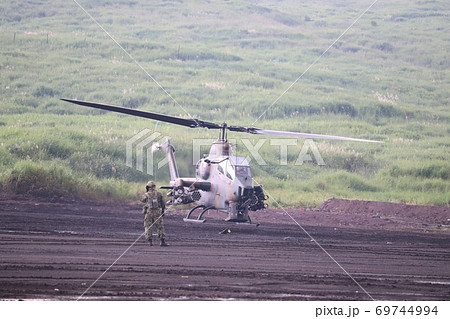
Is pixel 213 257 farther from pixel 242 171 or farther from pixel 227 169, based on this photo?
pixel 227 169

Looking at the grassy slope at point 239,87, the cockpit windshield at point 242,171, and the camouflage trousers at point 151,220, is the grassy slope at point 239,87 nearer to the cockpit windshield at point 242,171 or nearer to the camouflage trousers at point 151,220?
the cockpit windshield at point 242,171

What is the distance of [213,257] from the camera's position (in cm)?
1722

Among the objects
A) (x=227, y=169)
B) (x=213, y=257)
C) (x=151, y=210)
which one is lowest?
(x=213, y=257)

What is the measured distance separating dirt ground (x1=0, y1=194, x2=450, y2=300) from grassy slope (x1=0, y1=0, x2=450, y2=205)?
5882 millimetres

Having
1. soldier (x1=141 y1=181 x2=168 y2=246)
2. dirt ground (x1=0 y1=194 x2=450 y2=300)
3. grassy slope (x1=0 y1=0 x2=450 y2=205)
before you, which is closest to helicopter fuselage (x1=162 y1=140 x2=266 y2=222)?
dirt ground (x1=0 y1=194 x2=450 y2=300)

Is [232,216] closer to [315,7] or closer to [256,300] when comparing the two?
[256,300]

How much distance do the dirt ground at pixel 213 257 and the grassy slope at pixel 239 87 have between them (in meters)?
5.88

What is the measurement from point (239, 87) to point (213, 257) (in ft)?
136

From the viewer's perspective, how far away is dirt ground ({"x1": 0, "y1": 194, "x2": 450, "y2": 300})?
42.5 ft

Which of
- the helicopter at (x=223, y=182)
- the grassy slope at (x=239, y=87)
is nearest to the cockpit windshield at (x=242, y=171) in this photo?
the helicopter at (x=223, y=182)

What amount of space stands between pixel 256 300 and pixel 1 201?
1722 cm

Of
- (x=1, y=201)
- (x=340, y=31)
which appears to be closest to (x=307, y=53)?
(x=340, y=31)

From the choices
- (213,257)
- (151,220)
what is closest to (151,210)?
(151,220)

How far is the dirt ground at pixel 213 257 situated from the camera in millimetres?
12953
